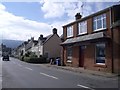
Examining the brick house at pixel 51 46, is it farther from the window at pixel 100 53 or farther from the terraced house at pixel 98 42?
the window at pixel 100 53

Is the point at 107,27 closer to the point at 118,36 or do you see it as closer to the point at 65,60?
the point at 118,36

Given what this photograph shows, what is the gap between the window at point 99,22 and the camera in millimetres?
28652

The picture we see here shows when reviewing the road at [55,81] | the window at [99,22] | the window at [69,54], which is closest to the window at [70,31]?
the window at [69,54]

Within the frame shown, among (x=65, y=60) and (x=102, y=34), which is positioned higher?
(x=102, y=34)

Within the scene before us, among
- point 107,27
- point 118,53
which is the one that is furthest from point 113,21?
point 118,53

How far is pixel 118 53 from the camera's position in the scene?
2520 centimetres

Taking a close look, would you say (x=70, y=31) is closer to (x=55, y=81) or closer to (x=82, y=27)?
(x=82, y=27)

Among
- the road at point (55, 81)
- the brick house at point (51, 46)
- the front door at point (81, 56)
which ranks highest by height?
the brick house at point (51, 46)

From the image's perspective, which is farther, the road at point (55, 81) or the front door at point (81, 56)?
the front door at point (81, 56)

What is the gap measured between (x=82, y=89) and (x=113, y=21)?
14.5 metres

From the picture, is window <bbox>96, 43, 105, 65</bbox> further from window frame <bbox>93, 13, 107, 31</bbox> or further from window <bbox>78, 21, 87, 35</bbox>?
window <bbox>78, 21, 87, 35</bbox>

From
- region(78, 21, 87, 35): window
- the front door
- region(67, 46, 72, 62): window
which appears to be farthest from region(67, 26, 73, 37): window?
the front door

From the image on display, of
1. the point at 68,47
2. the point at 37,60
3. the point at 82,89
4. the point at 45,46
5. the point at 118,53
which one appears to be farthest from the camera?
the point at 45,46

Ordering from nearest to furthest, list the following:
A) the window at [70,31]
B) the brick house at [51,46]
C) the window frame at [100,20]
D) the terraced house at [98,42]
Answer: the terraced house at [98,42], the window frame at [100,20], the window at [70,31], the brick house at [51,46]
